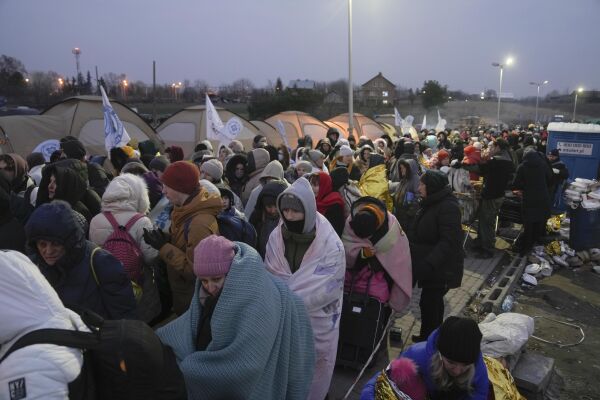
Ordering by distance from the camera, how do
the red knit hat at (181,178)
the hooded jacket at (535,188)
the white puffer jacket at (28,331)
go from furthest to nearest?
the hooded jacket at (535,188)
the red knit hat at (181,178)
the white puffer jacket at (28,331)

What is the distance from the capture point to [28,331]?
1.49 metres

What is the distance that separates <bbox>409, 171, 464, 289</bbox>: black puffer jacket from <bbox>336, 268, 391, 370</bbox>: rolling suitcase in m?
0.66

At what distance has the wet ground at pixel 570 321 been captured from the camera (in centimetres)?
429

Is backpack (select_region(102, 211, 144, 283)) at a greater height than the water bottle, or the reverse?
backpack (select_region(102, 211, 144, 283))

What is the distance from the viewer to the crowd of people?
225 centimetres

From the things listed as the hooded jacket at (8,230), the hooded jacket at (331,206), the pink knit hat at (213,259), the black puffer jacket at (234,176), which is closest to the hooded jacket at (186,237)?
the pink knit hat at (213,259)

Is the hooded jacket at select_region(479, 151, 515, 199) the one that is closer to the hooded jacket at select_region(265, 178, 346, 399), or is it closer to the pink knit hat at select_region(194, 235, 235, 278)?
the hooded jacket at select_region(265, 178, 346, 399)

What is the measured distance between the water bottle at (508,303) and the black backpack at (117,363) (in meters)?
5.24

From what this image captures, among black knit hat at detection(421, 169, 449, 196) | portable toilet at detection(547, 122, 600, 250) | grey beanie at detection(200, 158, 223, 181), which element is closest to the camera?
black knit hat at detection(421, 169, 449, 196)

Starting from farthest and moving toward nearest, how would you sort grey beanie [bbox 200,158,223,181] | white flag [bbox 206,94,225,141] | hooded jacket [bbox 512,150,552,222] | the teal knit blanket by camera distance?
white flag [bbox 206,94,225,141] < hooded jacket [bbox 512,150,552,222] < grey beanie [bbox 200,158,223,181] < the teal knit blanket

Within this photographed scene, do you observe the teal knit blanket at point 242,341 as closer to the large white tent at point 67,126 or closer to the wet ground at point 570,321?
the wet ground at point 570,321

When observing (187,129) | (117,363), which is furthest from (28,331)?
(187,129)

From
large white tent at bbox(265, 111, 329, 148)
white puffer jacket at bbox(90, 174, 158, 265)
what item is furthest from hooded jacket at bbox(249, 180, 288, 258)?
large white tent at bbox(265, 111, 329, 148)

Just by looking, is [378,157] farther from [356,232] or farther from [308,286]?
[308,286]
